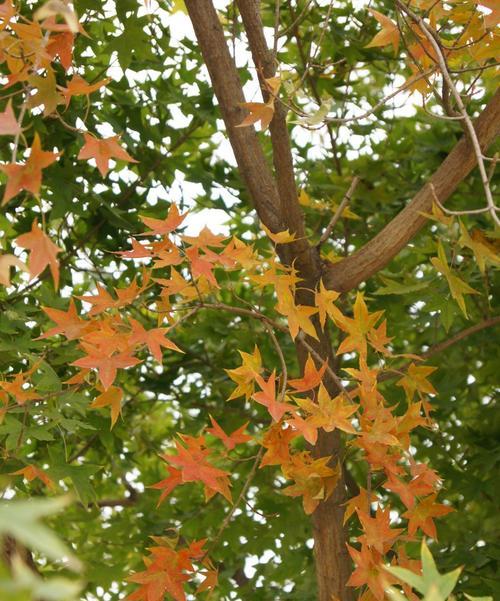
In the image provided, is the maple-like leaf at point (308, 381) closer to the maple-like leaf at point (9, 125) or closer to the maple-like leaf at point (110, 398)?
the maple-like leaf at point (110, 398)

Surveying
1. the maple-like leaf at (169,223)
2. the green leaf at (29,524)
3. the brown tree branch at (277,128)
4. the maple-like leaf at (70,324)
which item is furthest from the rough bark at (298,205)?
the green leaf at (29,524)

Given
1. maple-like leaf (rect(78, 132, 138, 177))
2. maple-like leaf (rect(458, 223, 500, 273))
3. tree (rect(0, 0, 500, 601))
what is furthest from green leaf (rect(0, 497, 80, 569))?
maple-like leaf (rect(458, 223, 500, 273))

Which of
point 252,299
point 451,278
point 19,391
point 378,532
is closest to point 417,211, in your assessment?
point 451,278

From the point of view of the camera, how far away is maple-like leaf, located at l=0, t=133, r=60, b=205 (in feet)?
2.71

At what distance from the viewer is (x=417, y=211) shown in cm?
131

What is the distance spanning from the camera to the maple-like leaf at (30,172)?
826mm

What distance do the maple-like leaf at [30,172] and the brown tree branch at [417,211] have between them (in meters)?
0.63

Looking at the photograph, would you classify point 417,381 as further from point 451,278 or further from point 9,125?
point 9,125

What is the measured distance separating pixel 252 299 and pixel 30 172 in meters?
1.20

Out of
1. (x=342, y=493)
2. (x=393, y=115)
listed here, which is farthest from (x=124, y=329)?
(x=393, y=115)

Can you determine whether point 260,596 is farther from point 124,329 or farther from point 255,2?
point 255,2

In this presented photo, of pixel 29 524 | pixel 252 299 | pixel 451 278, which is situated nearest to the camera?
pixel 29 524

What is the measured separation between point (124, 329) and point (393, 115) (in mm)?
1064

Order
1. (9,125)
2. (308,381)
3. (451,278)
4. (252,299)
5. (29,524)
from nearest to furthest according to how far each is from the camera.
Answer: (29,524), (9,125), (308,381), (451,278), (252,299)
